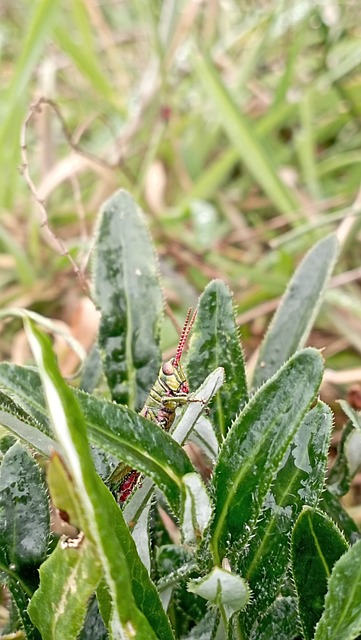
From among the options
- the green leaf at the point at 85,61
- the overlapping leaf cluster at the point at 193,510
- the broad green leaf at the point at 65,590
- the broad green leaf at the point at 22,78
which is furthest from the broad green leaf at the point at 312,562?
the green leaf at the point at 85,61

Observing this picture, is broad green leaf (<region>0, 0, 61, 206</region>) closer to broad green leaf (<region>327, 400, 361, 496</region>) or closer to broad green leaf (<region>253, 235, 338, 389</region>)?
broad green leaf (<region>253, 235, 338, 389</region>)

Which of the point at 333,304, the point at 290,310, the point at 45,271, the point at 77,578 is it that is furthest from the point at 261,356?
the point at 45,271

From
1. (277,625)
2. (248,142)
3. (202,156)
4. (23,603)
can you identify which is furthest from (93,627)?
(202,156)

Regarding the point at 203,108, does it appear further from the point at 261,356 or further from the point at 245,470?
the point at 245,470

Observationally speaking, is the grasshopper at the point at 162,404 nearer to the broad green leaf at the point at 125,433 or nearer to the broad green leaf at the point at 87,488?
the broad green leaf at the point at 125,433

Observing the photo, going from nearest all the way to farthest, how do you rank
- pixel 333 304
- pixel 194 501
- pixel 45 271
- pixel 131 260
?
1. pixel 194 501
2. pixel 131 260
3. pixel 333 304
4. pixel 45 271

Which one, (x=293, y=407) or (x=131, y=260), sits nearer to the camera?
(x=293, y=407)
